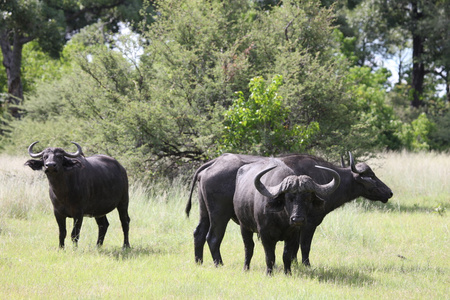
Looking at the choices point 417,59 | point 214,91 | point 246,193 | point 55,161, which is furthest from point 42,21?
point 417,59

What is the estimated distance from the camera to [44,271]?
7.34m

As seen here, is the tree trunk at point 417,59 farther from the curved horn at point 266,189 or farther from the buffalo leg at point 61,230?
the curved horn at point 266,189

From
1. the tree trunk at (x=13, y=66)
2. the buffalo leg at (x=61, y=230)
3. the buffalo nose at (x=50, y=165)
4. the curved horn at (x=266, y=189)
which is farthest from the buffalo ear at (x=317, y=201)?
the tree trunk at (x=13, y=66)

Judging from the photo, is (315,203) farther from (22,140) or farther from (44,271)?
(22,140)

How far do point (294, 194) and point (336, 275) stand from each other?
174 centimetres

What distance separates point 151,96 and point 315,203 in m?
10.4

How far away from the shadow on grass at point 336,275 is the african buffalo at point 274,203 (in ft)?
1.30

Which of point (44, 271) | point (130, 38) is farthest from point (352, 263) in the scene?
point (130, 38)

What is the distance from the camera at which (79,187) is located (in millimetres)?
9133

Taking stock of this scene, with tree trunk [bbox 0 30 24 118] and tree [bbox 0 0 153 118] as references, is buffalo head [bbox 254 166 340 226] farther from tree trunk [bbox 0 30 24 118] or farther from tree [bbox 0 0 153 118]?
tree trunk [bbox 0 30 24 118]

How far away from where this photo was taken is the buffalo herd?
6980mm

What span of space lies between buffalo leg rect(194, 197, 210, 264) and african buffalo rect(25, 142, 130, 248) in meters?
1.76

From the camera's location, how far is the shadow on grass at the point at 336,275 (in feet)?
24.0

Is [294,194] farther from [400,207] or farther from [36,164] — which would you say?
[400,207]
